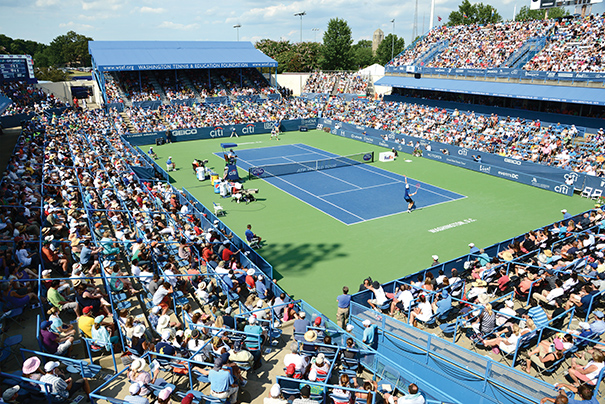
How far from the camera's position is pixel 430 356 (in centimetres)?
977

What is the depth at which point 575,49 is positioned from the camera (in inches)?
1459

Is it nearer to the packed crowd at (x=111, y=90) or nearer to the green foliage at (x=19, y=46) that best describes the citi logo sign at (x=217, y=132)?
the packed crowd at (x=111, y=90)

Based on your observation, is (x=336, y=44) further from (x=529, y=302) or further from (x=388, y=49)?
(x=529, y=302)

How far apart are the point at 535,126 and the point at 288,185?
22.7m

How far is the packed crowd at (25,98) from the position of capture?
4910 cm

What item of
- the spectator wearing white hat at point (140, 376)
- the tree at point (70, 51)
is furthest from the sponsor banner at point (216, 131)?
the tree at point (70, 51)

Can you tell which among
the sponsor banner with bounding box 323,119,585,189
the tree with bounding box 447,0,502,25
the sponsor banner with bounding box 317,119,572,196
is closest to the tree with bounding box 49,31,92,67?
the tree with bounding box 447,0,502,25

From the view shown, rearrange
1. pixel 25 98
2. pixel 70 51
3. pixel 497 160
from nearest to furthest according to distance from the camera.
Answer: pixel 497 160
pixel 25 98
pixel 70 51

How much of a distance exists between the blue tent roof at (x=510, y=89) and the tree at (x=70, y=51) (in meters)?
123

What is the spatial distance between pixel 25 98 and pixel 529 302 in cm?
6013

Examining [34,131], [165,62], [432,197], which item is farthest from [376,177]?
[165,62]

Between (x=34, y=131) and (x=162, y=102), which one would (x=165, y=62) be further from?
(x=34, y=131)

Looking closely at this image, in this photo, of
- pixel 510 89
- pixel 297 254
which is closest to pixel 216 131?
pixel 510 89

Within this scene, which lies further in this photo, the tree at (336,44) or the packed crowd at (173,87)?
the tree at (336,44)
